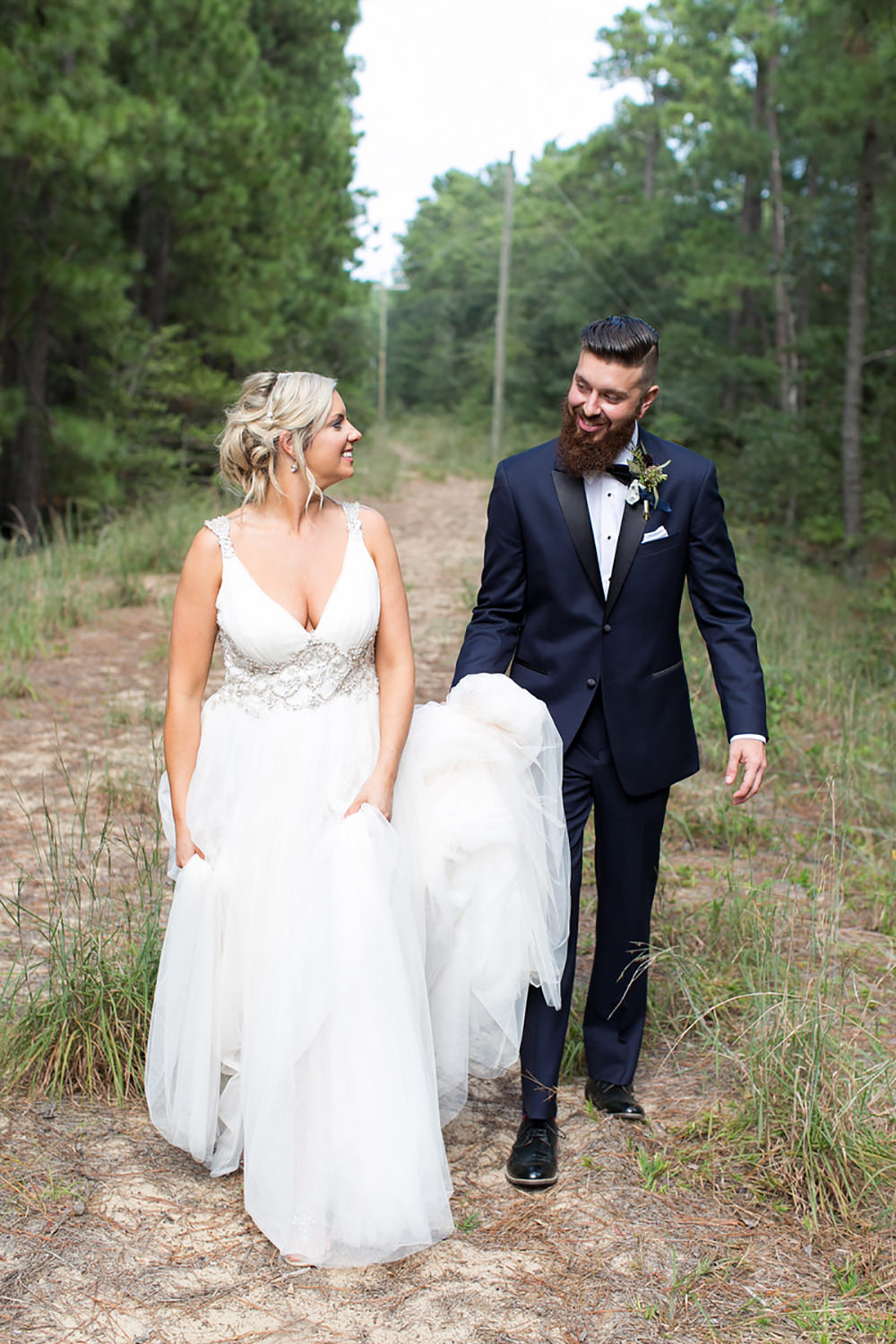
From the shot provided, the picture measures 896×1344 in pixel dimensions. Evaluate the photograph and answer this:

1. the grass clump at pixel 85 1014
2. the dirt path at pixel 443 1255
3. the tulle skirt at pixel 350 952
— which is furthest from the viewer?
the grass clump at pixel 85 1014

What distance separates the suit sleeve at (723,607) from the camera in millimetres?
3412

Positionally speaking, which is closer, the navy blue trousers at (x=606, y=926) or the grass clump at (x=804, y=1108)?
the grass clump at (x=804, y=1108)

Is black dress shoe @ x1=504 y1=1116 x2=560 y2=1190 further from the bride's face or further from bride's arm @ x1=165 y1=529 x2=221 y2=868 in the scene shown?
the bride's face

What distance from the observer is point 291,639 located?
308cm

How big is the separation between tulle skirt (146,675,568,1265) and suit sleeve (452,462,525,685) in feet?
0.70

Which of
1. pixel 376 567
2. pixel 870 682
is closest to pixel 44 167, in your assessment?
pixel 870 682

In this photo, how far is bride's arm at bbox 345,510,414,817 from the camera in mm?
3148

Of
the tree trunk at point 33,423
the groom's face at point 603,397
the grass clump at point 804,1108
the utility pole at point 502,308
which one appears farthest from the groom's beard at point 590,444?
the utility pole at point 502,308

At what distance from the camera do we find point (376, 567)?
3238 millimetres

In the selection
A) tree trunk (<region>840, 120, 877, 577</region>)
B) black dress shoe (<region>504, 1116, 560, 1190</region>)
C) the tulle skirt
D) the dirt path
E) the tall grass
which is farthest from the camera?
tree trunk (<region>840, 120, 877, 577</region>)

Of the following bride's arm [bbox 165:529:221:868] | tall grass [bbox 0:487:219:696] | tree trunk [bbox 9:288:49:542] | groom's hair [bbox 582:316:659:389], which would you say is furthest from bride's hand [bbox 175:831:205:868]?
tree trunk [bbox 9:288:49:542]

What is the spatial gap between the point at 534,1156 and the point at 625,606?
150cm

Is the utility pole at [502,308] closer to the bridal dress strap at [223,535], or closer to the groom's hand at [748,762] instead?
the groom's hand at [748,762]

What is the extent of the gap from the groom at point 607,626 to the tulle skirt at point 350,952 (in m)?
0.22
